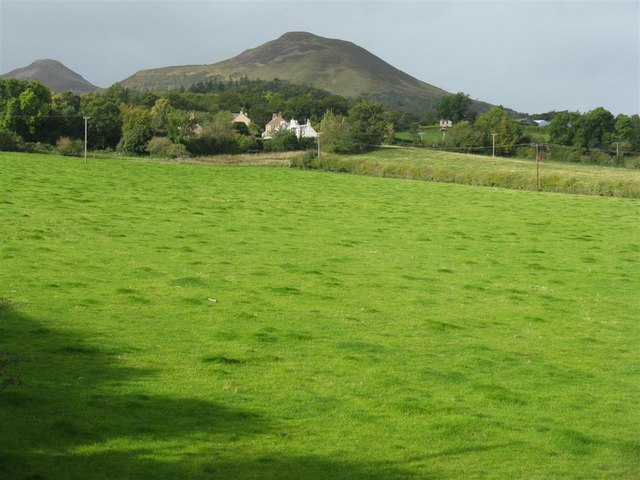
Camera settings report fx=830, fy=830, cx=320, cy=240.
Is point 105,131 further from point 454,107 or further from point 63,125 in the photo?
point 454,107

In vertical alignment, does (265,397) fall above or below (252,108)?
below

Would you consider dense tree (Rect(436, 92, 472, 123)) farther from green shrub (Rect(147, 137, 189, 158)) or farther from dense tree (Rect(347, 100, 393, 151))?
green shrub (Rect(147, 137, 189, 158))

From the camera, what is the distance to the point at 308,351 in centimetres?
1644

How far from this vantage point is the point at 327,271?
26.1 m

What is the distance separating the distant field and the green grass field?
3547 cm

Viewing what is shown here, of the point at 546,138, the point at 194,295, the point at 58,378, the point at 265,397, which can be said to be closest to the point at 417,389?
the point at 265,397

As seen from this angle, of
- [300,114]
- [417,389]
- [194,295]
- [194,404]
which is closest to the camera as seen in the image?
[194,404]

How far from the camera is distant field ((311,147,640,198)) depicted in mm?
70000

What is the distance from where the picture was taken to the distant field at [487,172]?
70000mm

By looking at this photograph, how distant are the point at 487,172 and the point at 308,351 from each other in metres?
65.8

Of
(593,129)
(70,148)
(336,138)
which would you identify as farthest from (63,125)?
(593,129)

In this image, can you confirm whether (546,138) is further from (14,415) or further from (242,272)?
(14,415)

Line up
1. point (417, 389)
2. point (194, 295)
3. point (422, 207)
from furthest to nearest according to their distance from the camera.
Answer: point (422, 207) → point (194, 295) → point (417, 389)

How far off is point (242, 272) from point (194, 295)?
13.0ft
